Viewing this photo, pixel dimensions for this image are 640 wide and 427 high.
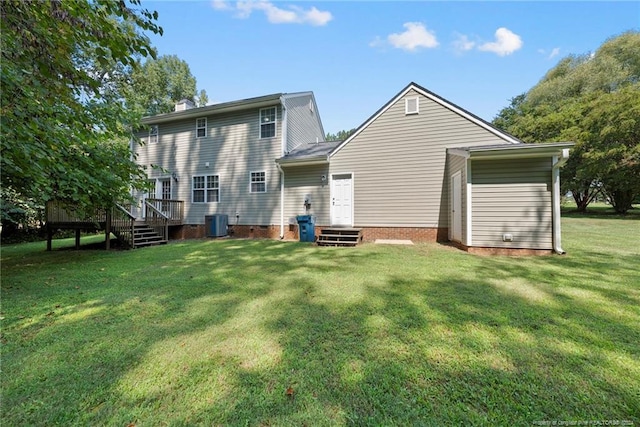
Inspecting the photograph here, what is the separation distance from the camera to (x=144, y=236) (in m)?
9.27

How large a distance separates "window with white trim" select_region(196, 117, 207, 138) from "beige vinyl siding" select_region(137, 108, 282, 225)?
0.59 ft

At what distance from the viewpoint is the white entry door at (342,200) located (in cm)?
985

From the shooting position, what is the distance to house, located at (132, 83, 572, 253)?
667 centimetres

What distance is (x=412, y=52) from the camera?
36.1ft

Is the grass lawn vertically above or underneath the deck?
underneath

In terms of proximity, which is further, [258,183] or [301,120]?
[301,120]

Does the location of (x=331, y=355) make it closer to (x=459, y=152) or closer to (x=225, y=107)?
(x=459, y=152)

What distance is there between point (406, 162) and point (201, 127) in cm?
948

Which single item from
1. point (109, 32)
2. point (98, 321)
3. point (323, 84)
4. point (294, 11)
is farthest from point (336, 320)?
point (323, 84)

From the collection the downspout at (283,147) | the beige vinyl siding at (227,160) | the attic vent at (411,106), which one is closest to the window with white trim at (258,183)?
the beige vinyl siding at (227,160)

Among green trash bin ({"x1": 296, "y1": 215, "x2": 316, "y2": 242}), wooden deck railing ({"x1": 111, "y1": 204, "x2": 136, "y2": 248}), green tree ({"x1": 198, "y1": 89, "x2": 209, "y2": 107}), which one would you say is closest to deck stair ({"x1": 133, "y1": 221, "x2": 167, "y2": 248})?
wooden deck railing ({"x1": 111, "y1": 204, "x2": 136, "y2": 248})

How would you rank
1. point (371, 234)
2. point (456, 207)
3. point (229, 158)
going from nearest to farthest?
point (456, 207) < point (371, 234) < point (229, 158)

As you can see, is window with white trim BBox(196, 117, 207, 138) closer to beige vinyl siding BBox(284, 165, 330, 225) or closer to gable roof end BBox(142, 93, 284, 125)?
gable roof end BBox(142, 93, 284, 125)

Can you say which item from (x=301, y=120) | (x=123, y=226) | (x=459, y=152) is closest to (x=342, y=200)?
(x=459, y=152)
